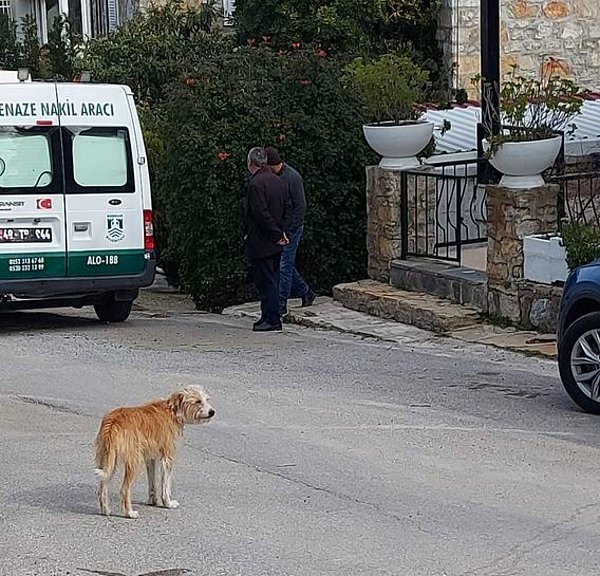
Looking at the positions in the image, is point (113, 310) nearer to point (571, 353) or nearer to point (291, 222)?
point (291, 222)

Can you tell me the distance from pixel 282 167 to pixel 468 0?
9.71 meters

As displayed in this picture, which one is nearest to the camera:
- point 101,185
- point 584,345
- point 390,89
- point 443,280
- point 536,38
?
point 584,345

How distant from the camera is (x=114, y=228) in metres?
13.5

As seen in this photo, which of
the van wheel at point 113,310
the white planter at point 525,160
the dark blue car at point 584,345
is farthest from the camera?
the van wheel at point 113,310

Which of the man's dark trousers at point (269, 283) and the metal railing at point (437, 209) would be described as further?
the metal railing at point (437, 209)

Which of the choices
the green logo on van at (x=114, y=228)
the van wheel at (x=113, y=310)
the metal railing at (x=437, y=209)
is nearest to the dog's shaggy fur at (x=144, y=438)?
the green logo on van at (x=114, y=228)

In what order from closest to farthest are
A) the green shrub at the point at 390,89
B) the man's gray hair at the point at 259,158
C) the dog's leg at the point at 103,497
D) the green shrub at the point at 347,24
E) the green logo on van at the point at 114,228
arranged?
1. the dog's leg at the point at 103,497
2. the man's gray hair at the point at 259,158
3. the green logo on van at the point at 114,228
4. the green shrub at the point at 390,89
5. the green shrub at the point at 347,24

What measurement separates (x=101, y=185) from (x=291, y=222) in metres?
1.93

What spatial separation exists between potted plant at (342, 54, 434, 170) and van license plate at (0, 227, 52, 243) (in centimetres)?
361

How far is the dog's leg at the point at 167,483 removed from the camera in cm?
666

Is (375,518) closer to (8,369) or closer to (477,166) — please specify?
(8,369)

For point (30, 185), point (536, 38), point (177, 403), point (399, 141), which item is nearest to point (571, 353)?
point (177, 403)

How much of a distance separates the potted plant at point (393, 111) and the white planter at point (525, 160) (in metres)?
1.83

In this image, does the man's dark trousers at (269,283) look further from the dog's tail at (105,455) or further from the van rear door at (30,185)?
the dog's tail at (105,455)
